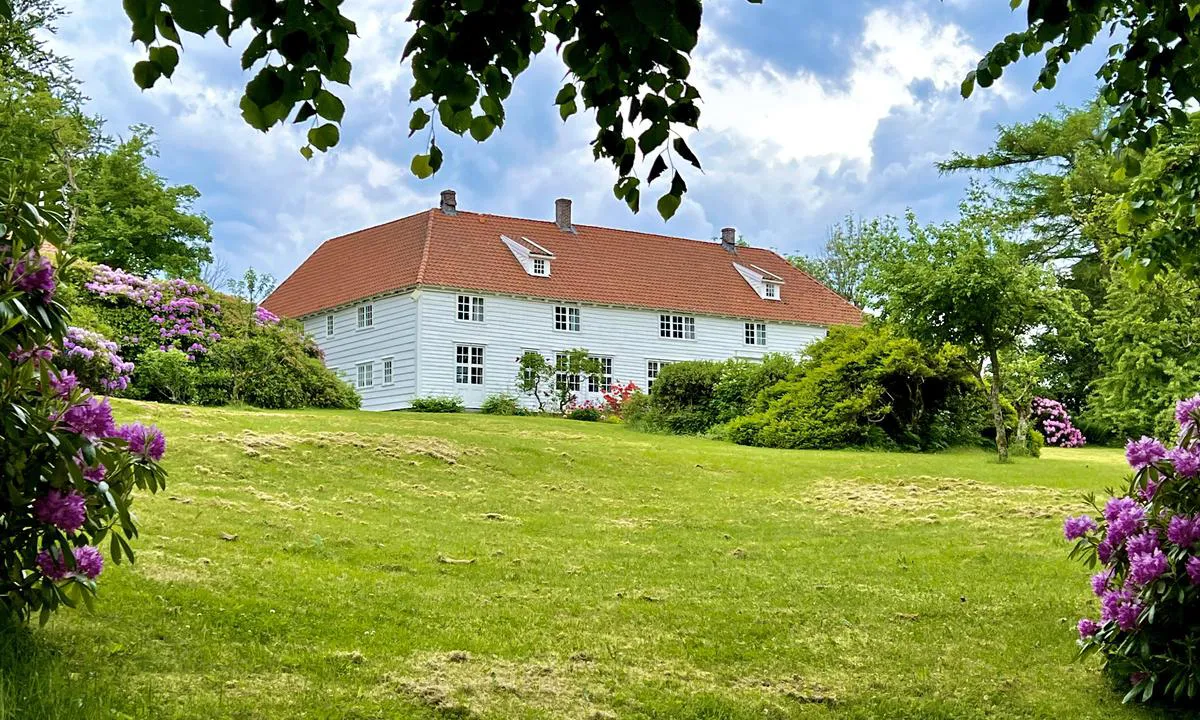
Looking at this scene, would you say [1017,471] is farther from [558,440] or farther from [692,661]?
[692,661]

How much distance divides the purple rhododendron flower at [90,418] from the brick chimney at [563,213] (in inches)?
1332

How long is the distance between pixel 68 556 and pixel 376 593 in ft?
10.0

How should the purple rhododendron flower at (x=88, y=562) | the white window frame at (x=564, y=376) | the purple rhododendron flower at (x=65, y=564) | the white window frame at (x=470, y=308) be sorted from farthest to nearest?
1. the white window frame at (x=470, y=308)
2. the white window frame at (x=564, y=376)
3. the purple rhododendron flower at (x=88, y=562)
4. the purple rhododendron flower at (x=65, y=564)

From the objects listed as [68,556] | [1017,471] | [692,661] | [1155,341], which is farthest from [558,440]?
[1155,341]

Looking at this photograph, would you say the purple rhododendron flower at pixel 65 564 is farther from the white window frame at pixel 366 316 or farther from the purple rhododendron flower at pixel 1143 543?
the white window frame at pixel 366 316

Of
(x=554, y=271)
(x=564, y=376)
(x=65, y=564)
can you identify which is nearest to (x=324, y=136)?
(x=65, y=564)

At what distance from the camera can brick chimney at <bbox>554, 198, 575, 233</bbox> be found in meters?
38.2

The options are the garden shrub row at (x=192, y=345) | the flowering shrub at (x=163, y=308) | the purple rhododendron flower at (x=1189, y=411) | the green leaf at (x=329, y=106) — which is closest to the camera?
the green leaf at (x=329, y=106)

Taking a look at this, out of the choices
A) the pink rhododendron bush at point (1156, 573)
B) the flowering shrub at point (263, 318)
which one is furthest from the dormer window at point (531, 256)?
the pink rhododendron bush at point (1156, 573)

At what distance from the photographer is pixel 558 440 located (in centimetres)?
1759

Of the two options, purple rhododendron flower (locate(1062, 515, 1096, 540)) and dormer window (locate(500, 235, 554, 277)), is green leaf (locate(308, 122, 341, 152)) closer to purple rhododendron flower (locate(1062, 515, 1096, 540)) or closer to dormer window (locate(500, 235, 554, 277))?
purple rhododendron flower (locate(1062, 515, 1096, 540))

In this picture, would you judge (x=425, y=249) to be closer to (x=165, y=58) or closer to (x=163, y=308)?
(x=163, y=308)

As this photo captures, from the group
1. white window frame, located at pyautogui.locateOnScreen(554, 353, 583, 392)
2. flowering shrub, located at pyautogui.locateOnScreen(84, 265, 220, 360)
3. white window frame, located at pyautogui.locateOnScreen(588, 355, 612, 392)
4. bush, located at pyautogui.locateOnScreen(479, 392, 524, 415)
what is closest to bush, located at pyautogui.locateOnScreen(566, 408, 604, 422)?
bush, located at pyautogui.locateOnScreen(479, 392, 524, 415)

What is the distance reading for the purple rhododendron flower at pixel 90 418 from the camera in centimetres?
460
